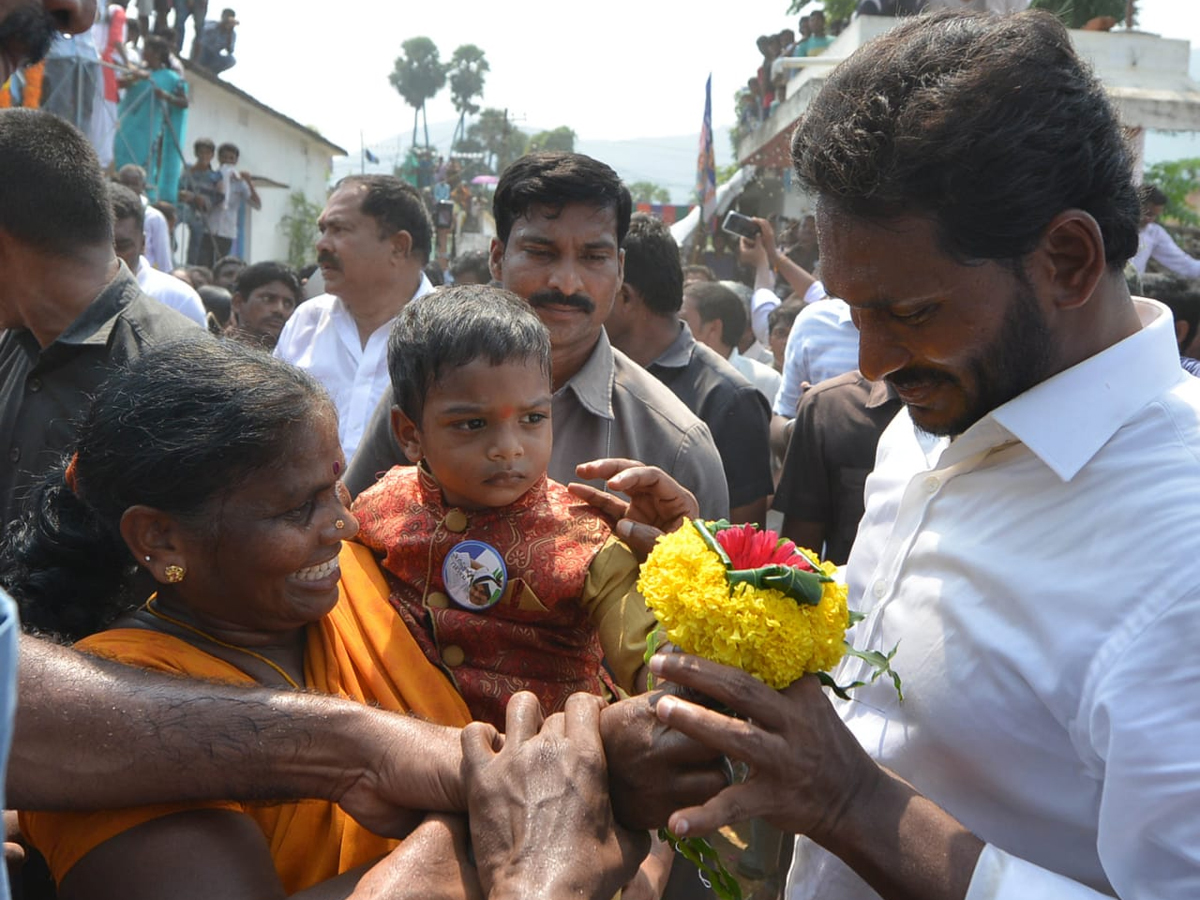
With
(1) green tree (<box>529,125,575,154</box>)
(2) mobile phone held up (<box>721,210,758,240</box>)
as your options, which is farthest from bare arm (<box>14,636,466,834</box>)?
(1) green tree (<box>529,125,575,154</box>)

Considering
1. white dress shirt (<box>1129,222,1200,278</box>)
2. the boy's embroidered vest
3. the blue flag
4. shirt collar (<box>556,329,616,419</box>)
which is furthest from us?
the blue flag

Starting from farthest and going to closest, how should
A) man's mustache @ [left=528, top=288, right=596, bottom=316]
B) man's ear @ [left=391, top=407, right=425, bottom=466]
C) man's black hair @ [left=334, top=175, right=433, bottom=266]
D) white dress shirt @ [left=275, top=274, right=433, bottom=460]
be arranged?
man's black hair @ [left=334, top=175, right=433, bottom=266]
white dress shirt @ [left=275, top=274, right=433, bottom=460]
man's mustache @ [left=528, top=288, right=596, bottom=316]
man's ear @ [left=391, top=407, right=425, bottom=466]

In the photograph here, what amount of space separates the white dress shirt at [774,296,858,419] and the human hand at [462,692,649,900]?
14.0 ft

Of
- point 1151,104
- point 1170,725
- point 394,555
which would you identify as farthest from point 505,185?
point 1151,104

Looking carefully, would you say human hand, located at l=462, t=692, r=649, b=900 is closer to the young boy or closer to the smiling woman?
the smiling woman

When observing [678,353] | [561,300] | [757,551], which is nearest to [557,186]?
[561,300]

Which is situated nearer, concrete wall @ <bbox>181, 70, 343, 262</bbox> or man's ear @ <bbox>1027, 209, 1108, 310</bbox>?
man's ear @ <bbox>1027, 209, 1108, 310</bbox>

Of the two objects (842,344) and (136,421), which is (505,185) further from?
(842,344)

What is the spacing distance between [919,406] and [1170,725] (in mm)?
788

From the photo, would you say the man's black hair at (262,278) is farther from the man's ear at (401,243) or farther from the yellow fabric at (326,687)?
the yellow fabric at (326,687)

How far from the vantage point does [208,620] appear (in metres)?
2.36

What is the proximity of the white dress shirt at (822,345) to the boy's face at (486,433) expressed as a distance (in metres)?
3.55

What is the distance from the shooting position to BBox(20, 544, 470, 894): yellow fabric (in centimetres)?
198

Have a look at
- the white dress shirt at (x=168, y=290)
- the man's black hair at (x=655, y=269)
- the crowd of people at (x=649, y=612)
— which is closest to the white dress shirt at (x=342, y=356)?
the white dress shirt at (x=168, y=290)
